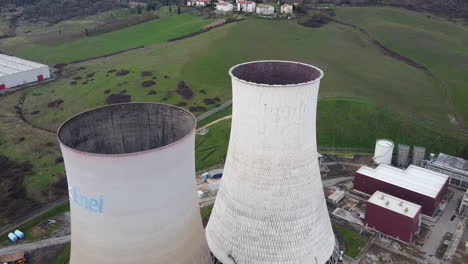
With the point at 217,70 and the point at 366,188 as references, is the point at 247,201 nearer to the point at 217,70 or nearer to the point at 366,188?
the point at 366,188

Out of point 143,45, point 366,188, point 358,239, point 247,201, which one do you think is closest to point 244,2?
point 143,45

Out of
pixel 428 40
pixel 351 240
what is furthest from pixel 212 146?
pixel 428 40

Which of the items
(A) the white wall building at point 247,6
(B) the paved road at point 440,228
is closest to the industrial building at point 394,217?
(B) the paved road at point 440,228

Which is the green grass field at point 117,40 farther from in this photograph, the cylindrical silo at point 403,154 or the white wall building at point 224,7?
the cylindrical silo at point 403,154

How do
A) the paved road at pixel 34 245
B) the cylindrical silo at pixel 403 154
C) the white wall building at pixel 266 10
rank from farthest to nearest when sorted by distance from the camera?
the white wall building at pixel 266 10, the cylindrical silo at pixel 403 154, the paved road at pixel 34 245

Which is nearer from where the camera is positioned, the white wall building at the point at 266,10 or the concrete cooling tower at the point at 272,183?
the concrete cooling tower at the point at 272,183

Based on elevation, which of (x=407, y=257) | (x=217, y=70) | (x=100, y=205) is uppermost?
(x=100, y=205)

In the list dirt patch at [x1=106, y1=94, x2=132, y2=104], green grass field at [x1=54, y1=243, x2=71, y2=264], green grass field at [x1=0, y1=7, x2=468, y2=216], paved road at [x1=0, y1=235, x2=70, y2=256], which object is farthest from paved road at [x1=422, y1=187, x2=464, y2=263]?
dirt patch at [x1=106, y1=94, x2=132, y2=104]
